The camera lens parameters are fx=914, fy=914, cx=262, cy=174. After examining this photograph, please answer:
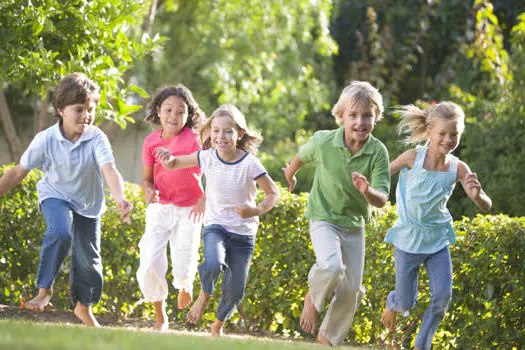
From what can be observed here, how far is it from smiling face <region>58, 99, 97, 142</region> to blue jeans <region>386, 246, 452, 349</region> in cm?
227

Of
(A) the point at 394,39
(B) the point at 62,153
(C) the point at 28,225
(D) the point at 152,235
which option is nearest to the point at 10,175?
(B) the point at 62,153

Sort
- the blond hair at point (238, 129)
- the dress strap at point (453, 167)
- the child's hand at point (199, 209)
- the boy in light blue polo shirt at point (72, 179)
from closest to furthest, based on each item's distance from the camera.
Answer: the boy in light blue polo shirt at point (72, 179), the dress strap at point (453, 167), the blond hair at point (238, 129), the child's hand at point (199, 209)

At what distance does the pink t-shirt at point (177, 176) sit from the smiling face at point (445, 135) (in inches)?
67.4

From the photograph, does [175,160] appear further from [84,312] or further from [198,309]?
[84,312]

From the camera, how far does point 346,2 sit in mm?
16516

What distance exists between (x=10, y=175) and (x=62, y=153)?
0.36 m

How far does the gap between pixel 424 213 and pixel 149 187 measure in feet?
6.53

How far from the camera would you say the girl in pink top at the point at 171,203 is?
261 inches

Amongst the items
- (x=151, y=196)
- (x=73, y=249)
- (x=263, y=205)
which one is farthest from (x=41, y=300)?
(x=263, y=205)

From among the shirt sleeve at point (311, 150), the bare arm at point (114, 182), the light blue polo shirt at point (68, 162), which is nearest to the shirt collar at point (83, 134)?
the light blue polo shirt at point (68, 162)

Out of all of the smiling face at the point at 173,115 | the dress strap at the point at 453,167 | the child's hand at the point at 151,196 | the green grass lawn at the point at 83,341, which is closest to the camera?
the green grass lawn at the point at 83,341

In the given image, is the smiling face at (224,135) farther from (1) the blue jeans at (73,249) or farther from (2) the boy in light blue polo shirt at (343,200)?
(1) the blue jeans at (73,249)

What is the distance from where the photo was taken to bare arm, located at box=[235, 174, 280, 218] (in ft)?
19.1

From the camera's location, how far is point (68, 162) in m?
5.95
